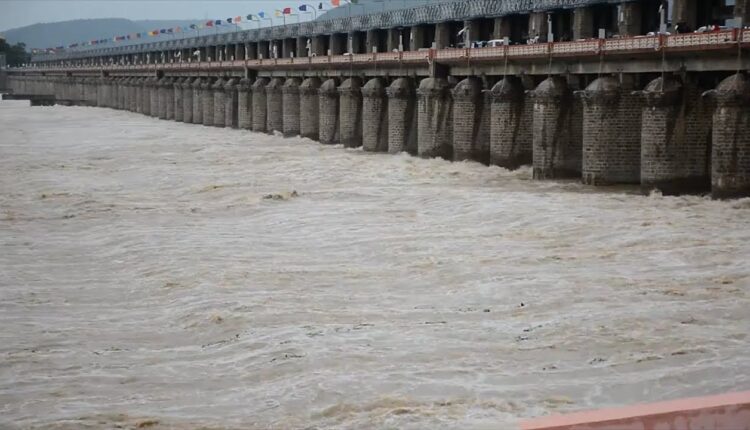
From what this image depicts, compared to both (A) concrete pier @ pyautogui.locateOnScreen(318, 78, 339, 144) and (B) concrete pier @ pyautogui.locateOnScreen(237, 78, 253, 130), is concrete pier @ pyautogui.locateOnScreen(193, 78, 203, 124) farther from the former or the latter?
(A) concrete pier @ pyautogui.locateOnScreen(318, 78, 339, 144)

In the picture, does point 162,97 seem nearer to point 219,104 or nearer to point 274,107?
point 219,104

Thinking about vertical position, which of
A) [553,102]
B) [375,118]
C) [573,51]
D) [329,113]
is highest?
[573,51]

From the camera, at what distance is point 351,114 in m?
64.4

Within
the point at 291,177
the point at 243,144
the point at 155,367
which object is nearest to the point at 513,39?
the point at 243,144

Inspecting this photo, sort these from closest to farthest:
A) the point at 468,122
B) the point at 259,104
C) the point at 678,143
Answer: the point at 678,143
the point at 468,122
the point at 259,104

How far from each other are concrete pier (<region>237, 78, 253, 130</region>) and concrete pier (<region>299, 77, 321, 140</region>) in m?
14.8

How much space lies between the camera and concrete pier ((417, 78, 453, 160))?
50.8 metres

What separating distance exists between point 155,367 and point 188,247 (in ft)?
34.0

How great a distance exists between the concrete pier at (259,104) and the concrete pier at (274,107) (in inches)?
92.0

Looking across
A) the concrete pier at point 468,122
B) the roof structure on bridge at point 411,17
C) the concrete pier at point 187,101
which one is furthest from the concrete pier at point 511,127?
the concrete pier at point 187,101

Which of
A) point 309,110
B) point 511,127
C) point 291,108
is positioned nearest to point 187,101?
point 291,108

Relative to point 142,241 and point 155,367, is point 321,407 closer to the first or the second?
point 155,367

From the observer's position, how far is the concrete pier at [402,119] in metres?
56.0

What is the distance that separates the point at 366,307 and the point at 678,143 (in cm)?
1821
